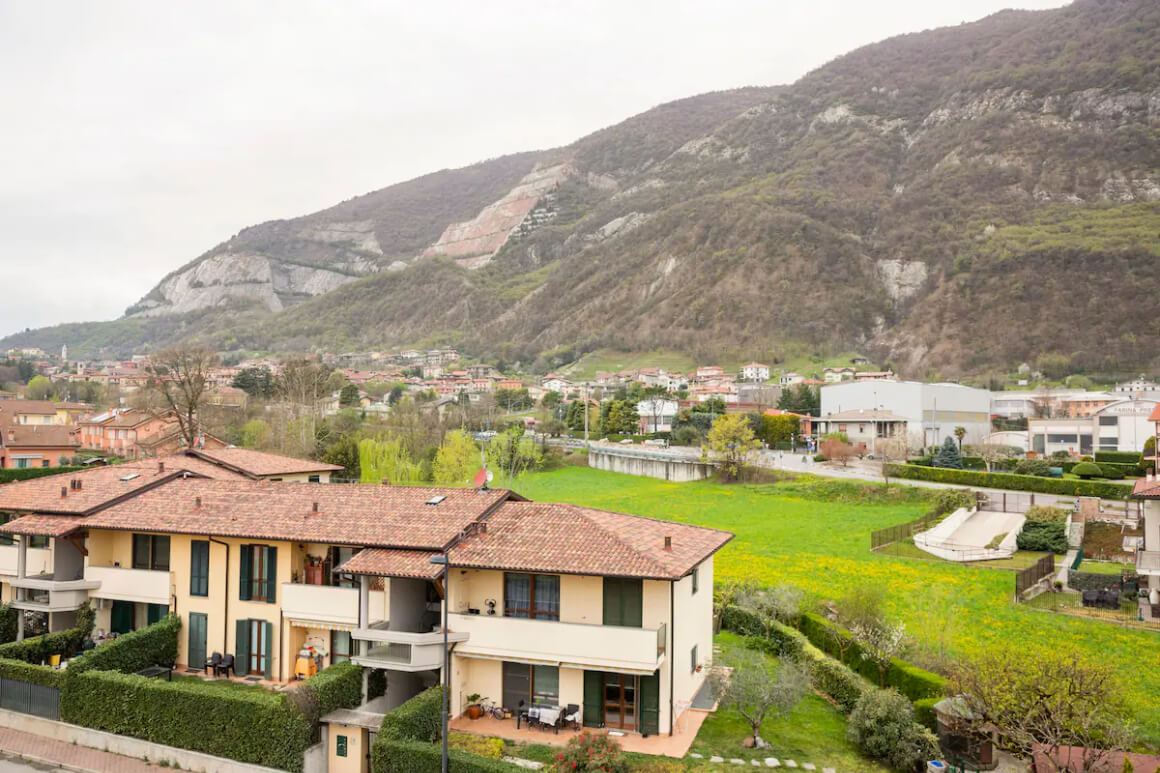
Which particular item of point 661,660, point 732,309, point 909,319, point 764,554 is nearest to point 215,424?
point 764,554

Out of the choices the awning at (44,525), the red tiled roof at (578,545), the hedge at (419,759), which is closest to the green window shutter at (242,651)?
the awning at (44,525)

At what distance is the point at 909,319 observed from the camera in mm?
180500

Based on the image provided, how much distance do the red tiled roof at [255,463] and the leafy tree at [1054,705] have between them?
28975 millimetres

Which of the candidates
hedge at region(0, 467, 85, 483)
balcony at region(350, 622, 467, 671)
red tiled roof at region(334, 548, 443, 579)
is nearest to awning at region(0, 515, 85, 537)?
Answer: red tiled roof at region(334, 548, 443, 579)

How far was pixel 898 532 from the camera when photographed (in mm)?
46906

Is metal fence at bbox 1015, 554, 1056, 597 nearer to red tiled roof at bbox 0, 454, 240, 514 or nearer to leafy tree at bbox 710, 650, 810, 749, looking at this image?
leafy tree at bbox 710, 650, 810, 749

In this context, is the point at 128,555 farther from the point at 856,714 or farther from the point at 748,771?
the point at 856,714

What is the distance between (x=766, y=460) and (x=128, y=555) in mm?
56894

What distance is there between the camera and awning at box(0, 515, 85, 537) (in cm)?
2669

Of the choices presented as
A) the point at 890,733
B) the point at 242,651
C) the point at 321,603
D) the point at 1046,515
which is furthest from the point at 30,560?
the point at 1046,515

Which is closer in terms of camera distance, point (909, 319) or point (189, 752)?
point (189, 752)

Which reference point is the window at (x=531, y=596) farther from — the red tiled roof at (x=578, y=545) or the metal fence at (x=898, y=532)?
the metal fence at (x=898, y=532)

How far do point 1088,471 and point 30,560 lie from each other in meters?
64.4

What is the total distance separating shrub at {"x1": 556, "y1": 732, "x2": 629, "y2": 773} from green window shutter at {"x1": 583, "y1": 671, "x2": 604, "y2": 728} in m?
3.43
